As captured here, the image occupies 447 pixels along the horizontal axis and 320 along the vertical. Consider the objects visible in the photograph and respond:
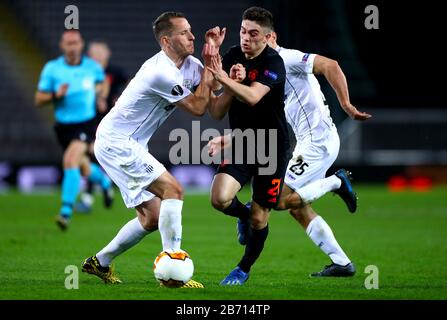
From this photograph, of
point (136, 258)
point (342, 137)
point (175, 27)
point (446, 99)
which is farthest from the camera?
point (446, 99)

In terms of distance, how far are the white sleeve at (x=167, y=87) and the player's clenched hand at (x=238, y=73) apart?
1.21ft

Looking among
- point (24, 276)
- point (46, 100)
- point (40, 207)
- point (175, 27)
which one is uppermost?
point (175, 27)

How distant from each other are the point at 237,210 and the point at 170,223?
0.96 metres

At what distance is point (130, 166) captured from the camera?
732cm

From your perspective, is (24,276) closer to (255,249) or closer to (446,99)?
(255,249)

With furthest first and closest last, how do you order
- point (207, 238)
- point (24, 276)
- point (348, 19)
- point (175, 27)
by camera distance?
point (348, 19), point (207, 238), point (24, 276), point (175, 27)

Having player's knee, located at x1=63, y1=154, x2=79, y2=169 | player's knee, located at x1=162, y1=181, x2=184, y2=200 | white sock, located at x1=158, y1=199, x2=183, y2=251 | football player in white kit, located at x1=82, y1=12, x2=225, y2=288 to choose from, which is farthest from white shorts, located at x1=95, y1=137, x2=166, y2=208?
player's knee, located at x1=63, y1=154, x2=79, y2=169

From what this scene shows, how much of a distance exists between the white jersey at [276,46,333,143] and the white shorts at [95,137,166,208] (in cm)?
157

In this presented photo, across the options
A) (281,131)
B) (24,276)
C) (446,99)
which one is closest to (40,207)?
(24,276)

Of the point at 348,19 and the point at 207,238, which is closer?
the point at 207,238

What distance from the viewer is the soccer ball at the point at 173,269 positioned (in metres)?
6.94

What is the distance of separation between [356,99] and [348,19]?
3.67 m

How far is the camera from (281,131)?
7547mm

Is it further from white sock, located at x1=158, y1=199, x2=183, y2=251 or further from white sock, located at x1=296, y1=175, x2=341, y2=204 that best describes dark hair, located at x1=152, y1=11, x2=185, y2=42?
white sock, located at x1=296, y1=175, x2=341, y2=204
